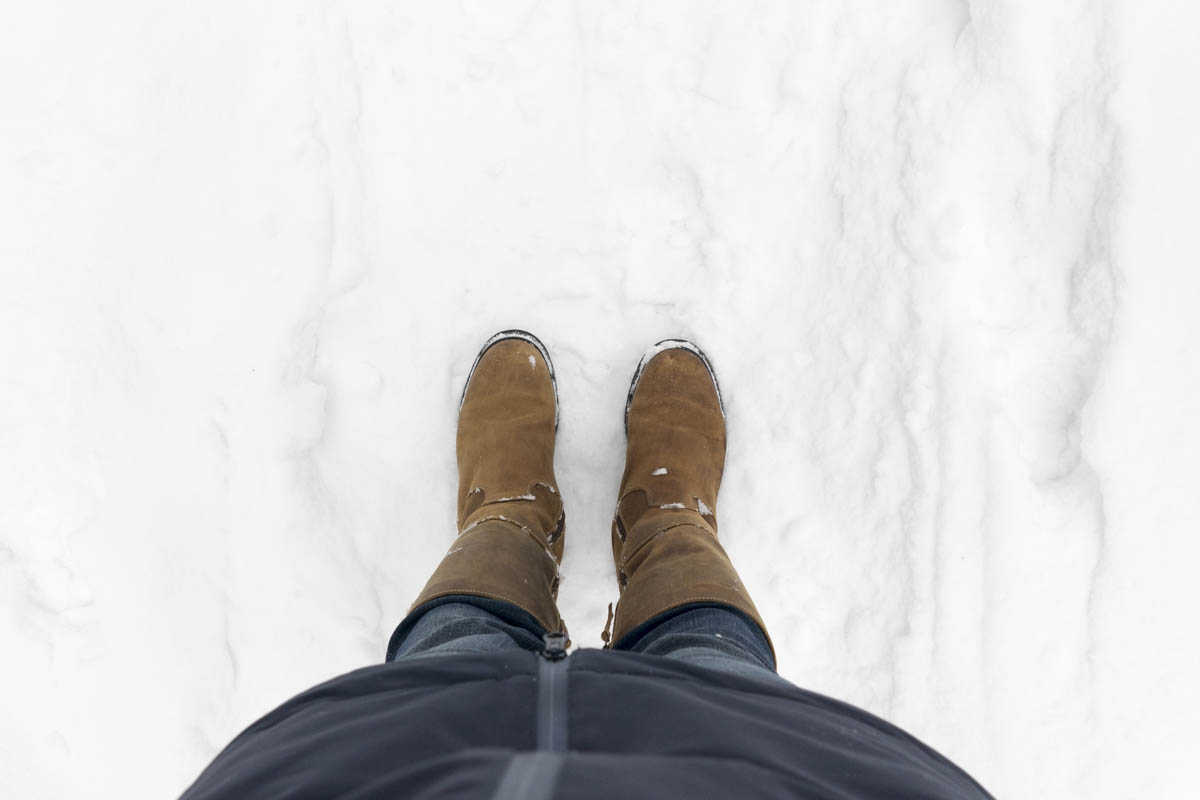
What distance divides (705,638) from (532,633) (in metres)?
0.25

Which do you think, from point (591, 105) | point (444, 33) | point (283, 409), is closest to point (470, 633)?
point (283, 409)

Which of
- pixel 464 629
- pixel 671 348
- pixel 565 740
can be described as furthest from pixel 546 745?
pixel 671 348

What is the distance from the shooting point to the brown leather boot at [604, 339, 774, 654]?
1266 millimetres

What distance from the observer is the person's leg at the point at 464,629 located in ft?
3.06

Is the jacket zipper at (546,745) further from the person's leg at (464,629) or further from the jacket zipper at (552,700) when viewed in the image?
the person's leg at (464,629)

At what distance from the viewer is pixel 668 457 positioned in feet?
4.47

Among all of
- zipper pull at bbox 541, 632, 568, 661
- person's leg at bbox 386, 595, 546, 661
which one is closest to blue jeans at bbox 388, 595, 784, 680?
person's leg at bbox 386, 595, 546, 661

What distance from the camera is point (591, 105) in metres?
1.36

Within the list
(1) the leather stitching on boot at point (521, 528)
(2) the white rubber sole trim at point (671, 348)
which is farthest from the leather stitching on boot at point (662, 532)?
(2) the white rubber sole trim at point (671, 348)

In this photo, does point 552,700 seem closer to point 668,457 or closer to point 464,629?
point 464,629

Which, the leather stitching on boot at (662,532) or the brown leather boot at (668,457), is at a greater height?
the brown leather boot at (668,457)

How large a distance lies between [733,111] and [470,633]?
987 mm

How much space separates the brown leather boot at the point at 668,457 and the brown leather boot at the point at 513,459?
0.45ft

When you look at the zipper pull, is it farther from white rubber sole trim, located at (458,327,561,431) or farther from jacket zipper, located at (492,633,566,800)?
white rubber sole trim, located at (458,327,561,431)
